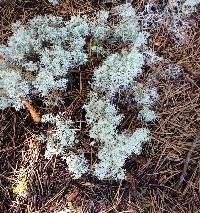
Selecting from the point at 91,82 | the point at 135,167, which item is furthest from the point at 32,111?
the point at 135,167

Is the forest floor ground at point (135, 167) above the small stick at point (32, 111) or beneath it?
beneath

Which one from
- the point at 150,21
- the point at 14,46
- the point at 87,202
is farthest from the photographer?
the point at 150,21

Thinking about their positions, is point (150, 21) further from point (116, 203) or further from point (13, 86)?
point (116, 203)

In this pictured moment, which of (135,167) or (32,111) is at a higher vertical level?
(32,111)

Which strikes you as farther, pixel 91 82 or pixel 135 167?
pixel 91 82

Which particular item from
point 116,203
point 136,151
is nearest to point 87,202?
point 116,203

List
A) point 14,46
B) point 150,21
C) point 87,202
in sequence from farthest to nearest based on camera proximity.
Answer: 1. point 150,21
2. point 14,46
3. point 87,202

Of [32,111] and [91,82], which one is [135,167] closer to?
[91,82]

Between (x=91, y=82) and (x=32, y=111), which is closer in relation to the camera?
(x=32, y=111)

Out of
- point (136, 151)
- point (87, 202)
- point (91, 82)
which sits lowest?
point (87, 202)

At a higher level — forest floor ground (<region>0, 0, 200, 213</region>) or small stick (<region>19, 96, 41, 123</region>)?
small stick (<region>19, 96, 41, 123</region>)

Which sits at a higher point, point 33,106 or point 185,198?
point 33,106
